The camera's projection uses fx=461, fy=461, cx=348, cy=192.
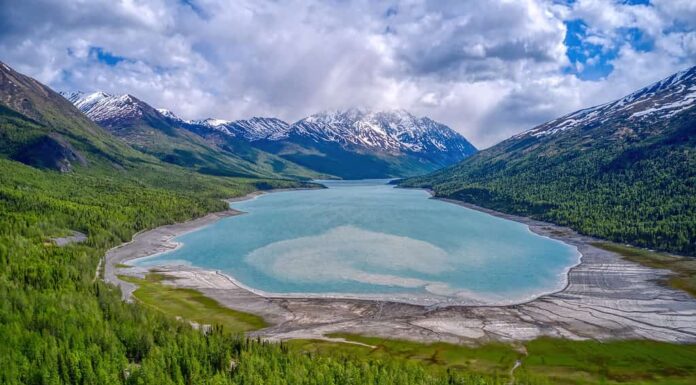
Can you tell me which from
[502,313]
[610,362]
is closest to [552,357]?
[610,362]

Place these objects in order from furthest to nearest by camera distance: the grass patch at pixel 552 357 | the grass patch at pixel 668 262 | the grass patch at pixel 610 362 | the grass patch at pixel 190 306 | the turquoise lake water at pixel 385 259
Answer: the grass patch at pixel 668 262
the turquoise lake water at pixel 385 259
the grass patch at pixel 190 306
the grass patch at pixel 552 357
the grass patch at pixel 610 362

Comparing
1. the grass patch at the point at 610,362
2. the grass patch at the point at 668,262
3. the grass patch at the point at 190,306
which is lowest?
the grass patch at the point at 190,306

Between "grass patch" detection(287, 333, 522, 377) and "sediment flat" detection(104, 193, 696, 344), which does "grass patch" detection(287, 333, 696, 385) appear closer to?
"grass patch" detection(287, 333, 522, 377)

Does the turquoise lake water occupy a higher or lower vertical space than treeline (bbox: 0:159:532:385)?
higher

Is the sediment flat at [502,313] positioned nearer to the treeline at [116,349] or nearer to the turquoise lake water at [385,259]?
the turquoise lake water at [385,259]

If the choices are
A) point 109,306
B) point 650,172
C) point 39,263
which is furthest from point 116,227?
point 650,172

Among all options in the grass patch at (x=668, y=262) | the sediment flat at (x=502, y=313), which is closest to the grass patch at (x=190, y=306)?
the sediment flat at (x=502, y=313)

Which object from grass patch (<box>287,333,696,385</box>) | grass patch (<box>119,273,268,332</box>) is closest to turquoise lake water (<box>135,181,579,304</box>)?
grass patch (<box>119,273,268,332</box>)
